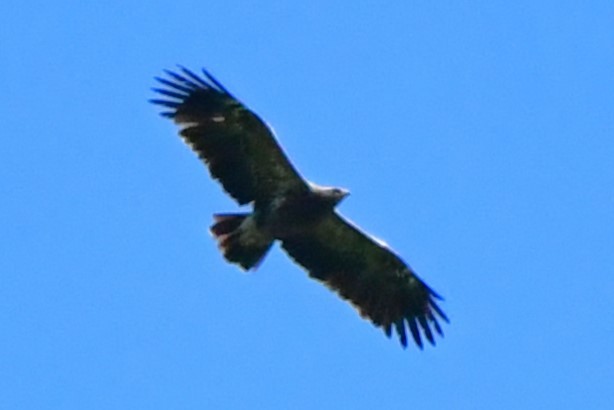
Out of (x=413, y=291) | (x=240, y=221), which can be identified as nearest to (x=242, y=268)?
(x=240, y=221)

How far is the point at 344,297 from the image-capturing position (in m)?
27.4

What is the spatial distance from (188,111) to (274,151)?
1.13 meters

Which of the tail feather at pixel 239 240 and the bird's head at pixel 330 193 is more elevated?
the bird's head at pixel 330 193

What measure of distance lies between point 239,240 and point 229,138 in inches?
48.0

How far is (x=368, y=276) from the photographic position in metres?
27.5

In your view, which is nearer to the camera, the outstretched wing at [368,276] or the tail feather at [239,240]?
the tail feather at [239,240]

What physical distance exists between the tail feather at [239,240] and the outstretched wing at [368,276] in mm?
778

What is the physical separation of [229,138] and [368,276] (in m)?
2.68

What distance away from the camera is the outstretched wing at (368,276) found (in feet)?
89.0

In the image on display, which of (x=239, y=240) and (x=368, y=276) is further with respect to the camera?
(x=368, y=276)

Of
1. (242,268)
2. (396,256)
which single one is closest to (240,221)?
(242,268)

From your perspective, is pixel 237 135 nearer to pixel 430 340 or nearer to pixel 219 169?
pixel 219 169

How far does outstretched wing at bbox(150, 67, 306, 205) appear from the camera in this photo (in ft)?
86.0

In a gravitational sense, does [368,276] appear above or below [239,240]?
above
